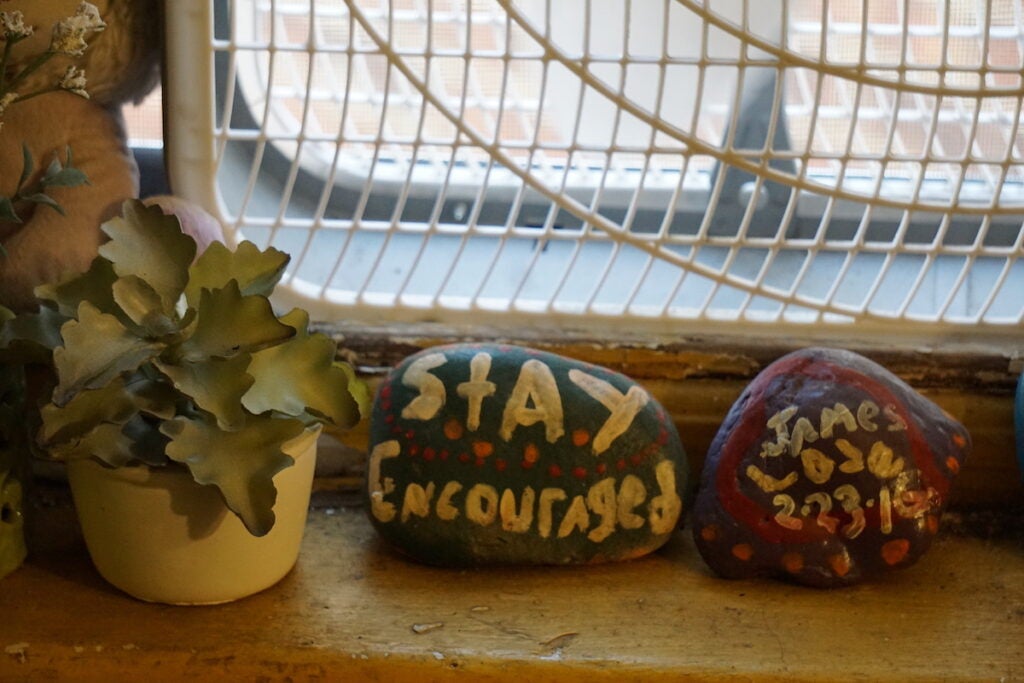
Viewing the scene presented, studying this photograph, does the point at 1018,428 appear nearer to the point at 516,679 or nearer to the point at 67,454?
the point at 516,679

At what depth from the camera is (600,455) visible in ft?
2.51

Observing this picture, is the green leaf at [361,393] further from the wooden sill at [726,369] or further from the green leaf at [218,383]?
the green leaf at [218,383]

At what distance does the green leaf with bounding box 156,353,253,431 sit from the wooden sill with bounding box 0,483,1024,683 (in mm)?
165

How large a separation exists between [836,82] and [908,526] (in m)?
0.37

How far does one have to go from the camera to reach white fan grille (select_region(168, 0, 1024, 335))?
2.60ft

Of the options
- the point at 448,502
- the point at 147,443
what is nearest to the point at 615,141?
the point at 448,502

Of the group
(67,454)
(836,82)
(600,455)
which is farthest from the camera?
(836,82)

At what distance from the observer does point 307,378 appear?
690mm

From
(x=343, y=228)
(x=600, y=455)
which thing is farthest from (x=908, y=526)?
(x=343, y=228)

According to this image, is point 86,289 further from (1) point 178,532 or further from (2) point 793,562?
(2) point 793,562

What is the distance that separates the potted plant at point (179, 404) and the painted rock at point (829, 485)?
0.29 meters

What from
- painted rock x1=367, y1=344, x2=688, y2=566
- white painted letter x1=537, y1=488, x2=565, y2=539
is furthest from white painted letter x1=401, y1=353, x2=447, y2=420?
white painted letter x1=537, y1=488, x2=565, y2=539

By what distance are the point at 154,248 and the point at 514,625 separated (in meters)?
0.35

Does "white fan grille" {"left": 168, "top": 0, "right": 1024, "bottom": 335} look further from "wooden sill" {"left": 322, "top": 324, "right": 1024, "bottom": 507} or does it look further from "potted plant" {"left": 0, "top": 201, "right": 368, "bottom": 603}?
"potted plant" {"left": 0, "top": 201, "right": 368, "bottom": 603}
